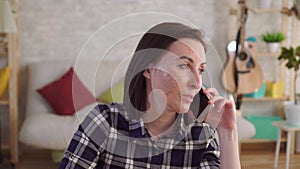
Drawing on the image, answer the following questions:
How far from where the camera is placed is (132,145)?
0.81 m

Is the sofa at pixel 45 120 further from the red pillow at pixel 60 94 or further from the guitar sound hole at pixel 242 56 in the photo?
the guitar sound hole at pixel 242 56

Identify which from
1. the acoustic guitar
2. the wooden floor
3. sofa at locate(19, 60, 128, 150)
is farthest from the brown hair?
the acoustic guitar

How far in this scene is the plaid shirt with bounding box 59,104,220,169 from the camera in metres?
0.78

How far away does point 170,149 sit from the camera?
34.1 inches

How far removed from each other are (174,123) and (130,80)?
0.38ft

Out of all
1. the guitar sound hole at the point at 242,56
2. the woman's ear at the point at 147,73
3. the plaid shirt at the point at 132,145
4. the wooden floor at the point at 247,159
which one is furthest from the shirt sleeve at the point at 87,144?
the guitar sound hole at the point at 242,56

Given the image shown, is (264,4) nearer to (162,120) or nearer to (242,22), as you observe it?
(242,22)

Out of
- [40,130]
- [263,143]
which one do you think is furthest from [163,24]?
[263,143]

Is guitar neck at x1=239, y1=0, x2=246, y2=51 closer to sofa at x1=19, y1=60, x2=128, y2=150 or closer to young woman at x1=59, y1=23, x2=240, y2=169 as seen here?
sofa at x1=19, y1=60, x2=128, y2=150

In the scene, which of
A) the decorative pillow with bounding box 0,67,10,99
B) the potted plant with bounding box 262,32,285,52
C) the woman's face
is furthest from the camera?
the potted plant with bounding box 262,32,285,52

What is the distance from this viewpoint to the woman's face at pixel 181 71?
67 cm

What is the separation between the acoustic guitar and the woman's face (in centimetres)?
303

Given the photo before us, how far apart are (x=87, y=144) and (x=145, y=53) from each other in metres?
0.18

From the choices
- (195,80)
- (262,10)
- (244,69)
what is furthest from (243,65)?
(195,80)
